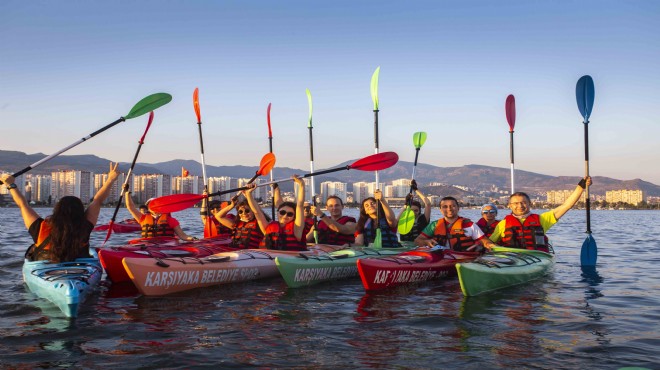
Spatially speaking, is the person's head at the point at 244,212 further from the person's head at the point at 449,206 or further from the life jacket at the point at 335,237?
Result: the person's head at the point at 449,206

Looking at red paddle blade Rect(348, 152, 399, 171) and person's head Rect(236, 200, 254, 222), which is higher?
red paddle blade Rect(348, 152, 399, 171)

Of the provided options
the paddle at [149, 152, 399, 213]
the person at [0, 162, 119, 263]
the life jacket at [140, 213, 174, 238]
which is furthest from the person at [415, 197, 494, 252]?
the life jacket at [140, 213, 174, 238]

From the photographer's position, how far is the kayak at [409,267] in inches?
303

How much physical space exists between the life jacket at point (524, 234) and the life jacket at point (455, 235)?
0.69 metres

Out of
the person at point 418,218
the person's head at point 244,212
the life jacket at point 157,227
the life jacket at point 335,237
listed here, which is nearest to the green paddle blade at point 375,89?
the person at point 418,218

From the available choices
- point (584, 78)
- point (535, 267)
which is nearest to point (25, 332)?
point (535, 267)

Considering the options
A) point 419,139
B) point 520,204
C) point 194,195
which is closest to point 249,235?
point 194,195

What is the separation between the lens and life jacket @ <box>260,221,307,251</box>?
9.02 metres

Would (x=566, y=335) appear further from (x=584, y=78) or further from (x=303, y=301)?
(x=584, y=78)

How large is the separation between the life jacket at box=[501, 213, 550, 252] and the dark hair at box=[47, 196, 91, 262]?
21.8ft

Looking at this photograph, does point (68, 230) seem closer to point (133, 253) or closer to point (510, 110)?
point (133, 253)

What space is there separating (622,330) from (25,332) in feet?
20.8

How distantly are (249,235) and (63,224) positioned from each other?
3.98 meters

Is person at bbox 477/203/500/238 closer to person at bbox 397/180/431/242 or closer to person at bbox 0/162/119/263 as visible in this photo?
person at bbox 397/180/431/242
